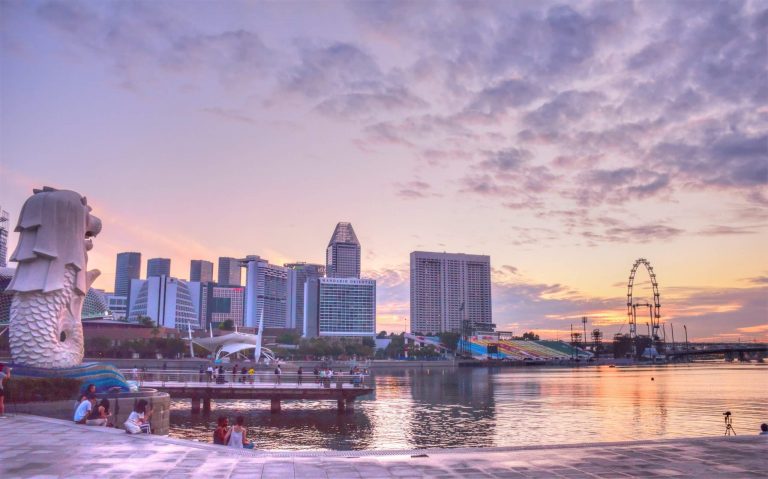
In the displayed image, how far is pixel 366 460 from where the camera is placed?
16.6 meters

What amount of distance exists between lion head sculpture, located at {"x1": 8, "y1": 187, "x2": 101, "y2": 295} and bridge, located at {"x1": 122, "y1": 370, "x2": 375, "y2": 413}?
18.3 m

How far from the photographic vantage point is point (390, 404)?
199 feet

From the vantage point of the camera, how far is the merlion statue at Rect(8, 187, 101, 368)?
31516 mm

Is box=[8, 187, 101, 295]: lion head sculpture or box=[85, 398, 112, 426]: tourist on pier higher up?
box=[8, 187, 101, 295]: lion head sculpture

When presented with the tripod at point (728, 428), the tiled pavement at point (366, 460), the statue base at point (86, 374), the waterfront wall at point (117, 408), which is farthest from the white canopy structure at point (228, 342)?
the tiled pavement at point (366, 460)

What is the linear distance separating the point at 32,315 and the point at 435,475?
87.0 feet

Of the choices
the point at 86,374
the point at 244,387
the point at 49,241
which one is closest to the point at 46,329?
the point at 86,374

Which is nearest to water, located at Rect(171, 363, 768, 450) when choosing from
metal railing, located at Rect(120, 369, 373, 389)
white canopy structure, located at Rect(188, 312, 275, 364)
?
metal railing, located at Rect(120, 369, 373, 389)

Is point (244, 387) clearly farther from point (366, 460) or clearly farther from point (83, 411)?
point (366, 460)

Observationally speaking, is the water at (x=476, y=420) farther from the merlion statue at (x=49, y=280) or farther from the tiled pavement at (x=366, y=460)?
the tiled pavement at (x=366, y=460)

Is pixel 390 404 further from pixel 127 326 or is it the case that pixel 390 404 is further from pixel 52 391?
pixel 127 326

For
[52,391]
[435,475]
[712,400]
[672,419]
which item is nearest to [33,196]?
[52,391]

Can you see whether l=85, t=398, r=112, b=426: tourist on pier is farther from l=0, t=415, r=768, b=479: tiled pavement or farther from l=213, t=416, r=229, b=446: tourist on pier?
l=213, t=416, r=229, b=446: tourist on pier

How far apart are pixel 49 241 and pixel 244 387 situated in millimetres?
23059
